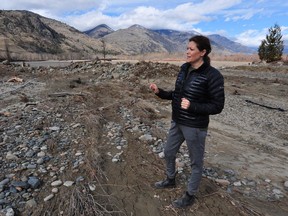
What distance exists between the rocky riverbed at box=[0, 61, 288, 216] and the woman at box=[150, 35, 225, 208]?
0.92 m

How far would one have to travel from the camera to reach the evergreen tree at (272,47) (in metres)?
41.7

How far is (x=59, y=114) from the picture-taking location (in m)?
8.22

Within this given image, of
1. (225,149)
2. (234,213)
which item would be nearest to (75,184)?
(234,213)

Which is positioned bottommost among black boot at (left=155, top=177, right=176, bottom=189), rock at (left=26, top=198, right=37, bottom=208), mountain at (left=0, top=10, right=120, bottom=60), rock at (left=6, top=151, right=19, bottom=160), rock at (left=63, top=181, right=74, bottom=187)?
mountain at (left=0, top=10, right=120, bottom=60)

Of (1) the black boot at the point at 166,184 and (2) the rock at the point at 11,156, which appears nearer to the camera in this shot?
(1) the black boot at the point at 166,184

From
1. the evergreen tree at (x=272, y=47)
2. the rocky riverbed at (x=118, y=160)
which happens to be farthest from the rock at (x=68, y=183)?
the evergreen tree at (x=272, y=47)

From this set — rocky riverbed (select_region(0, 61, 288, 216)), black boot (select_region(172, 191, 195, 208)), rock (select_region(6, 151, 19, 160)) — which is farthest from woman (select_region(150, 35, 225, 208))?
rock (select_region(6, 151, 19, 160))

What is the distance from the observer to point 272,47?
42219mm

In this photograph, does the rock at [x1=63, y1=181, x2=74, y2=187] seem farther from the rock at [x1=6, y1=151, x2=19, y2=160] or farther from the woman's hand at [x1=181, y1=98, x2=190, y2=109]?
the woman's hand at [x1=181, y1=98, x2=190, y2=109]

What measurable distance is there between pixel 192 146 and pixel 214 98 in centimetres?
70

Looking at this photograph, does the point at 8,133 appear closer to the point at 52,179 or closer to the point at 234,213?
the point at 52,179

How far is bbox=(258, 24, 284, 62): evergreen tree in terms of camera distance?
137 ft

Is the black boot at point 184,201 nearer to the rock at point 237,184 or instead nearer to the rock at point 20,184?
the rock at point 237,184

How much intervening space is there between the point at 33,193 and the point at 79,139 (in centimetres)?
Result: 216
